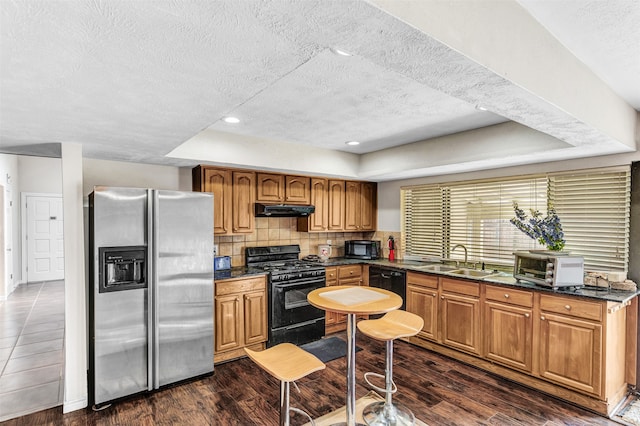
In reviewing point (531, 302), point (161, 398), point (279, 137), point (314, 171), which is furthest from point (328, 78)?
point (161, 398)

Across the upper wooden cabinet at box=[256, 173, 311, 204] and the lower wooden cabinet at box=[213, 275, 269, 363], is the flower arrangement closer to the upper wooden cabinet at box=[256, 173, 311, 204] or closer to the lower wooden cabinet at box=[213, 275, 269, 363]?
the upper wooden cabinet at box=[256, 173, 311, 204]

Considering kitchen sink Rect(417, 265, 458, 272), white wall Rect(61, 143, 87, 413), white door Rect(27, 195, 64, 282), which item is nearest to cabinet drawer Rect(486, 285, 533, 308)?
kitchen sink Rect(417, 265, 458, 272)

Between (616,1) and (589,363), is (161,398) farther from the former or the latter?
(616,1)

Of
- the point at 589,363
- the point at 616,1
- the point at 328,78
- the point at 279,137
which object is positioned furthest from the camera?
the point at 279,137

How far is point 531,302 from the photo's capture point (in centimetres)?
309

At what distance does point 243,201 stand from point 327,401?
238 centimetres

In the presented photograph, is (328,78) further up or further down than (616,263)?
further up

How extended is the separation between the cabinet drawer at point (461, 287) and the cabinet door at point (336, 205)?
1.78 m

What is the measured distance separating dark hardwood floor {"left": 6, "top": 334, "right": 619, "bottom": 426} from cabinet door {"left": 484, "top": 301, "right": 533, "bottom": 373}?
0.22 meters

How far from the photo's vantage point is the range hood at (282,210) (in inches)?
164

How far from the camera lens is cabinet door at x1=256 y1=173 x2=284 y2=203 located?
14.0ft

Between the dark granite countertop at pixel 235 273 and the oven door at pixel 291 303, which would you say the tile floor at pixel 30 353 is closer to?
the dark granite countertop at pixel 235 273

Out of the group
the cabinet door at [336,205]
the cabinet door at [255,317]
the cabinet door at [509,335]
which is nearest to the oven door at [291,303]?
the cabinet door at [255,317]

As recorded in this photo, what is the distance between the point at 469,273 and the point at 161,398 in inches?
→ 135
